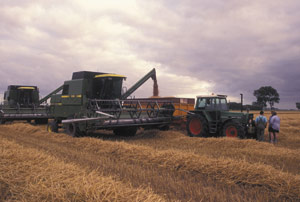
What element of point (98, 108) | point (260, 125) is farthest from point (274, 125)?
point (98, 108)

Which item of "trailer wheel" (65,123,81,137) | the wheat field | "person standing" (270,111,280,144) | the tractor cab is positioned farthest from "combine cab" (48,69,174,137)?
"person standing" (270,111,280,144)

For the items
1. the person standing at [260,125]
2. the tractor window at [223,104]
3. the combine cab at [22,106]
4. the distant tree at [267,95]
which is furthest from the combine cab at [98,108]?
the distant tree at [267,95]

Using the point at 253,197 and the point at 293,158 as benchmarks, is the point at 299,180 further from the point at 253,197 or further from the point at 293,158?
the point at 293,158

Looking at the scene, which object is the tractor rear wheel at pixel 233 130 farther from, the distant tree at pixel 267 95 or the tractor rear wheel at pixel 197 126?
the distant tree at pixel 267 95

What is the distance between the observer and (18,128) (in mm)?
13266

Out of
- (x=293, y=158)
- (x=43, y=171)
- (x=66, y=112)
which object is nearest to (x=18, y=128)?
(x=66, y=112)

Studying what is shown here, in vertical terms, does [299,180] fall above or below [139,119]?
below

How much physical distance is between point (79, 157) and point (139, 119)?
4.29m

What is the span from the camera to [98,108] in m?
9.32

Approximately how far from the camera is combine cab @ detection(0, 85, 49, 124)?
16625 mm

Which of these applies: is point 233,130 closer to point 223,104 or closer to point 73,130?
point 223,104

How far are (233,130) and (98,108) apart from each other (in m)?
4.84

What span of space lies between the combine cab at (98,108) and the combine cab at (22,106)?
5.85 metres

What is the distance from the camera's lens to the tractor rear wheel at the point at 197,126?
33.7 ft
